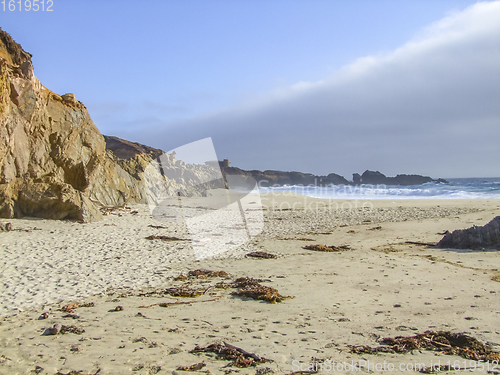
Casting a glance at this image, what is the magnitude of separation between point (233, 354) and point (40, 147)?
465 inches

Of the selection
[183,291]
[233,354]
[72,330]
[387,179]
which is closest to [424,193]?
[183,291]

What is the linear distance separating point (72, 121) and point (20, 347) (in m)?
12.0

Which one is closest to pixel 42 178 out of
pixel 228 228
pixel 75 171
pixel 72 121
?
pixel 75 171

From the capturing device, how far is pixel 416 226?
12.4 meters

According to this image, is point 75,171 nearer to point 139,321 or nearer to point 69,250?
point 69,250

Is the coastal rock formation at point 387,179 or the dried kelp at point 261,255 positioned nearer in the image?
the dried kelp at point 261,255

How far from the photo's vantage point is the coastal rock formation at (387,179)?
63.9 m

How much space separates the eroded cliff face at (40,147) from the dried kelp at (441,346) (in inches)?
434

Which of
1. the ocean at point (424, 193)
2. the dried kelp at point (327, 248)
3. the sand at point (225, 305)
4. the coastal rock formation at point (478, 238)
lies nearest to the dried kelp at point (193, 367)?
the sand at point (225, 305)

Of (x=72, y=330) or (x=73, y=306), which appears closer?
(x=72, y=330)

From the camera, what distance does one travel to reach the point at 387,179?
228ft

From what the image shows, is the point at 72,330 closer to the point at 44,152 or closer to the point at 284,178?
the point at 44,152

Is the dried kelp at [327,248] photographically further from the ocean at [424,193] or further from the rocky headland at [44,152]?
the ocean at [424,193]

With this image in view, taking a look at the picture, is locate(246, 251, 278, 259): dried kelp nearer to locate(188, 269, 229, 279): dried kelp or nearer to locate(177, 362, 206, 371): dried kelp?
locate(188, 269, 229, 279): dried kelp
